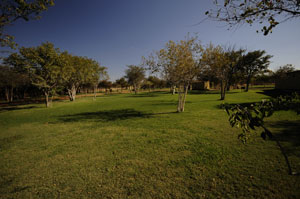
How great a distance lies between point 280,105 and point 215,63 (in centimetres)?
1210

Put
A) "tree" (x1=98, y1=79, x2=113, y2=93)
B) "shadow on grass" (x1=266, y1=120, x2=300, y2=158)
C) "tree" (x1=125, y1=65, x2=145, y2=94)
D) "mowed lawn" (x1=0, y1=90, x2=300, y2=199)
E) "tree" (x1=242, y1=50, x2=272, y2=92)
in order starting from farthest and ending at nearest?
"tree" (x1=98, y1=79, x2=113, y2=93) < "tree" (x1=125, y1=65, x2=145, y2=94) < "tree" (x1=242, y1=50, x2=272, y2=92) < "shadow on grass" (x1=266, y1=120, x2=300, y2=158) < "mowed lawn" (x1=0, y1=90, x2=300, y2=199)

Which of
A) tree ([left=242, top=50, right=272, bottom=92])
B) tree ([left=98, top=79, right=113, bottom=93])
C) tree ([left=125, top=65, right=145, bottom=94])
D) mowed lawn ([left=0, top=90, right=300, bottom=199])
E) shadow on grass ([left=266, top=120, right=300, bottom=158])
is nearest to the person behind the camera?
mowed lawn ([left=0, top=90, right=300, bottom=199])

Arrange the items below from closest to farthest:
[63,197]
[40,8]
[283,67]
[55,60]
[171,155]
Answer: [63,197] < [171,155] < [40,8] < [55,60] < [283,67]

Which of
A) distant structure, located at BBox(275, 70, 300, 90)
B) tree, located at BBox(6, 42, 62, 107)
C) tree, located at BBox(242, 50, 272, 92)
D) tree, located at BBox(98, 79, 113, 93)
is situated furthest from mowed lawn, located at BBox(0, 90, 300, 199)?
tree, located at BBox(98, 79, 113, 93)

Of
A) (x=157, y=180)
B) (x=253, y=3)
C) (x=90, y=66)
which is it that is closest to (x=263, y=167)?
(x=157, y=180)

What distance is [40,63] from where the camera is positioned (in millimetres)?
21562

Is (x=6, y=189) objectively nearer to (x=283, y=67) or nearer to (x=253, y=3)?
(x=253, y=3)

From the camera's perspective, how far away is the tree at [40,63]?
67.6ft

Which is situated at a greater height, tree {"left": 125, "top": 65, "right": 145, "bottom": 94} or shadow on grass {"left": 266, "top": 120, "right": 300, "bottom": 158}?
tree {"left": 125, "top": 65, "right": 145, "bottom": 94}

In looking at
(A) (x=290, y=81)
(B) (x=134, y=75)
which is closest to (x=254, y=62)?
(A) (x=290, y=81)

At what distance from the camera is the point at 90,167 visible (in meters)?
4.17

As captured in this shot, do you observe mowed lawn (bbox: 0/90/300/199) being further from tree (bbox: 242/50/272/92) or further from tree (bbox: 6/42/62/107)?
tree (bbox: 242/50/272/92)

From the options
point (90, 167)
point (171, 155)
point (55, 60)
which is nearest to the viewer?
point (90, 167)

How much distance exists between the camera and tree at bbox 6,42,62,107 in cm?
2061
